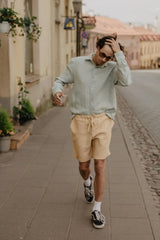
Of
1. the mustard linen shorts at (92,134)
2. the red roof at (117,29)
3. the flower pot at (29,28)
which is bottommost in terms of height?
the mustard linen shorts at (92,134)

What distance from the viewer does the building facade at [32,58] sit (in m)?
7.38

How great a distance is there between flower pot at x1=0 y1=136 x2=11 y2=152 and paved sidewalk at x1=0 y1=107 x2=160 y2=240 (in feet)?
0.39

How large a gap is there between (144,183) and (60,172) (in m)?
1.21

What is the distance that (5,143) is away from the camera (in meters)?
6.36

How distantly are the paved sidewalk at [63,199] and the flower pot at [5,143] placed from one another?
12 centimetres

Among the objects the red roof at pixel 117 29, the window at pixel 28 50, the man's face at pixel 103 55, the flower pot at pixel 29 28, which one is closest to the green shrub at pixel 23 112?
the flower pot at pixel 29 28

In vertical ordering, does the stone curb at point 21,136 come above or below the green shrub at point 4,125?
below

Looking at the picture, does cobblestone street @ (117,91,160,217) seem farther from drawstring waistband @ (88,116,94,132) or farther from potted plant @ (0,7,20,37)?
potted plant @ (0,7,20,37)

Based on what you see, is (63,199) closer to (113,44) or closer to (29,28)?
(113,44)

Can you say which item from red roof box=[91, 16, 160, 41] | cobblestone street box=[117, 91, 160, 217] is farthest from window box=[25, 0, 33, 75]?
red roof box=[91, 16, 160, 41]

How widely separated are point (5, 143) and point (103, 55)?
3390mm

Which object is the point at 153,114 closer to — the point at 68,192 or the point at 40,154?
the point at 40,154

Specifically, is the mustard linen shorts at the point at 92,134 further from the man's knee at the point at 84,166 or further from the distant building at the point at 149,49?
the distant building at the point at 149,49

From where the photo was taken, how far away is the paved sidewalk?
3500 mm
